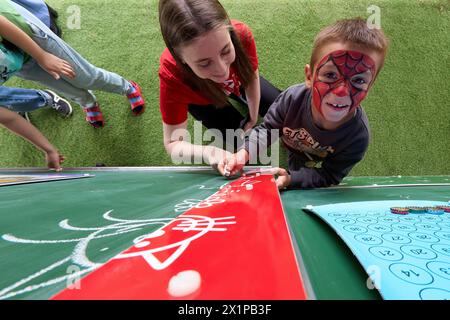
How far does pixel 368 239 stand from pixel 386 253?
0.03m

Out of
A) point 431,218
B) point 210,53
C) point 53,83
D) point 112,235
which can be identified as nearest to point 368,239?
point 431,218

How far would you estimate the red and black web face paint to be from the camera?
0.54 meters

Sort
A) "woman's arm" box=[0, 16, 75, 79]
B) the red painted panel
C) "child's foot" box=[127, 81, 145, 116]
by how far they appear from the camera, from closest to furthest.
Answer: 1. the red painted panel
2. "woman's arm" box=[0, 16, 75, 79]
3. "child's foot" box=[127, 81, 145, 116]

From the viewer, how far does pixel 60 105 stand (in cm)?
122

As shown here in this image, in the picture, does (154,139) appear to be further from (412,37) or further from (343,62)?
(412,37)

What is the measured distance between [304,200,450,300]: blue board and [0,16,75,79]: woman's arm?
86 centimetres

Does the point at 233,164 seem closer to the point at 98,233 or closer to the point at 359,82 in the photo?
the point at 359,82

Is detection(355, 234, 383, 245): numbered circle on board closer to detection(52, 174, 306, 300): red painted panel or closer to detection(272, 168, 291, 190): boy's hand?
detection(52, 174, 306, 300): red painted panel

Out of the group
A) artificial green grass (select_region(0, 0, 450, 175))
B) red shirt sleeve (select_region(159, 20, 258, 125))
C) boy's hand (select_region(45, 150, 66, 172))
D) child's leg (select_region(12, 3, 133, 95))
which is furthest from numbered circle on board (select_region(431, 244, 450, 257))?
boy's hand (select_region(45, 150, 66, 172))

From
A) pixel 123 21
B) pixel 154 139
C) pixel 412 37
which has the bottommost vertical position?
pixel 154 139

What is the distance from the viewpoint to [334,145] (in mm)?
715

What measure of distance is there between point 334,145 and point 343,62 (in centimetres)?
25

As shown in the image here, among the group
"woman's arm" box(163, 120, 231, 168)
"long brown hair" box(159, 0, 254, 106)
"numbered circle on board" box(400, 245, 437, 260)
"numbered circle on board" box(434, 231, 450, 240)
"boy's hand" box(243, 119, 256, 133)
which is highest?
"long brown hair" box(159, 0, 254, 106)

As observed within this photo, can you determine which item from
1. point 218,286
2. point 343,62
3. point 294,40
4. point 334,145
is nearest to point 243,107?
point 294,40
